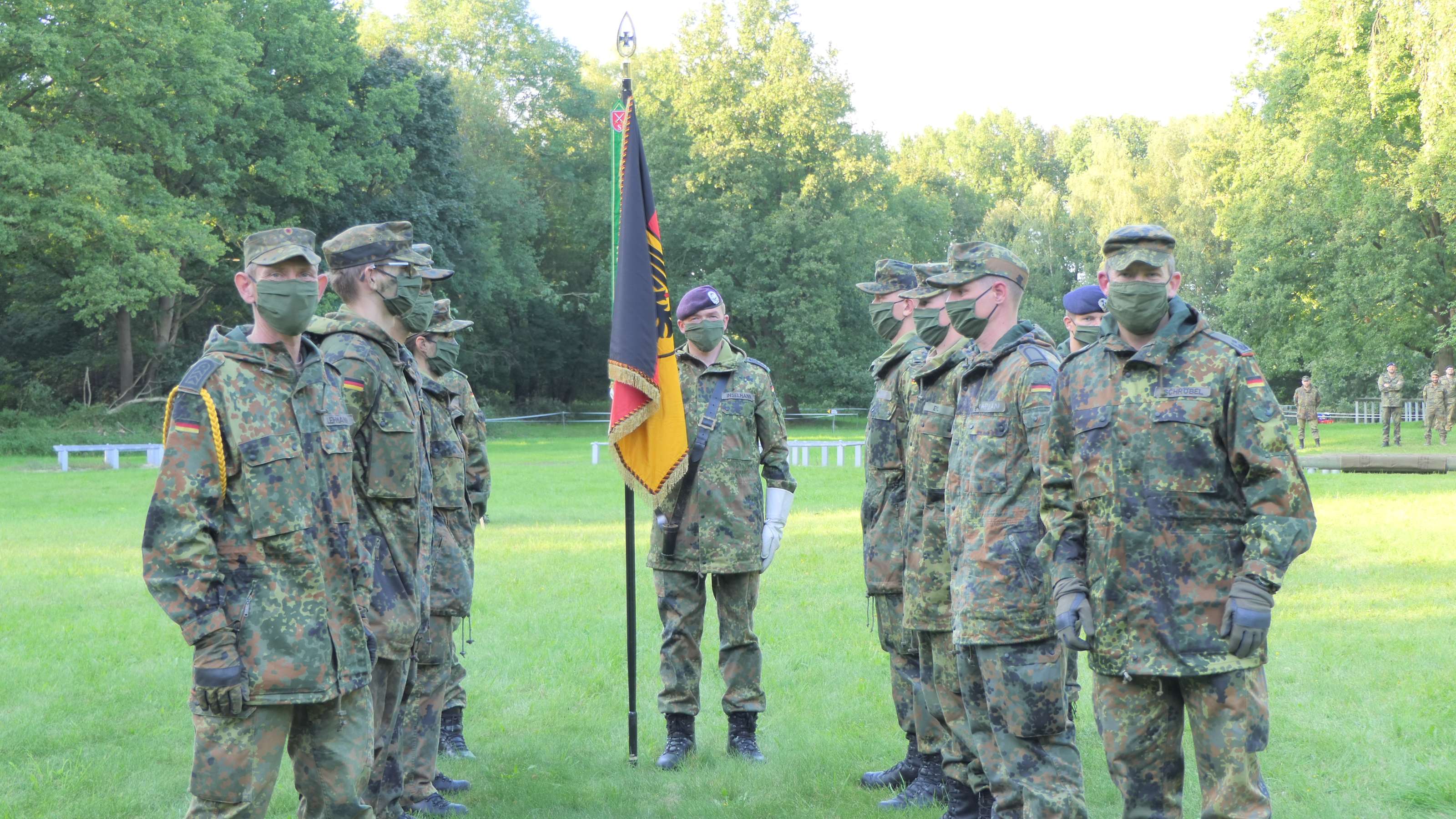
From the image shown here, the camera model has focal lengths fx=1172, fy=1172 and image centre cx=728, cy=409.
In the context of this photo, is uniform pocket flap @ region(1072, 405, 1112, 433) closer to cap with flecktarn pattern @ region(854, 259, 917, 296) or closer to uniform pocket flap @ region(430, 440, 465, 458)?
cap with flecktarn pattern @ region(854, 259, 917, 296)

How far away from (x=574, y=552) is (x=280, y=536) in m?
10.3

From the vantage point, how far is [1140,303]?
14.0 ft

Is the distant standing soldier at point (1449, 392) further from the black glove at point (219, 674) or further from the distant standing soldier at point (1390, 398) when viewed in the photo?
the black glove at point (219, 674)

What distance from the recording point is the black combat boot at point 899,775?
6.34 m

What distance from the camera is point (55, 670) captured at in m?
8.57

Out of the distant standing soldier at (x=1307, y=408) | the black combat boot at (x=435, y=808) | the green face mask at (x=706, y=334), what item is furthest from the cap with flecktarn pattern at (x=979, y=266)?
the distant standing soldier at (x=1307, y=408)

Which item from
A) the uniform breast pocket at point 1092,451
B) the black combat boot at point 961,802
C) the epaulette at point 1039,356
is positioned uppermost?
the epaulette at point 1039,356

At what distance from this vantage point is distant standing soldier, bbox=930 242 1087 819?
15.1 ft

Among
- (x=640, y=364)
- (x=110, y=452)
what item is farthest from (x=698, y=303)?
→ (x=110, y=452)

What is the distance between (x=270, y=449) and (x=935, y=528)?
294 centimetres

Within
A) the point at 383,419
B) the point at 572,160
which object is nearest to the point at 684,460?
the point at 383,419

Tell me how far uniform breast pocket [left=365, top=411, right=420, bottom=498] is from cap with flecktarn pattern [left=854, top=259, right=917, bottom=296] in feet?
10.2

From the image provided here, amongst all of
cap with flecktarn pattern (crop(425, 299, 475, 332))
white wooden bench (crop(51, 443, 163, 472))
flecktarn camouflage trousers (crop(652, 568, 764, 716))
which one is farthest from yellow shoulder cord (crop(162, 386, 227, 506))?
white wooden bench (crop(51, 443, 163, 472))

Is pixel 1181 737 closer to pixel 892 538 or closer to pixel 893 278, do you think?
pixel 892 538
